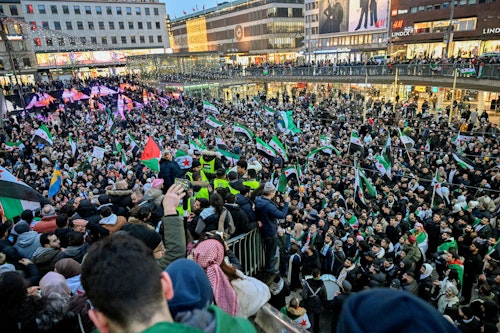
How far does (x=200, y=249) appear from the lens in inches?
123

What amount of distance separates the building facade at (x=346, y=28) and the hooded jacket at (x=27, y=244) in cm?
4775

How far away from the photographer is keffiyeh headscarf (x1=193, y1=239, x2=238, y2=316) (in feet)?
9.37

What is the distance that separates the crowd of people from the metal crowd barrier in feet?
0.40

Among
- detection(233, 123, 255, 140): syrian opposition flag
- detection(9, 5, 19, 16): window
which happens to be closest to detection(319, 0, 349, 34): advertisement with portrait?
detection(233, 123, 255, 140): syrian opposition flag

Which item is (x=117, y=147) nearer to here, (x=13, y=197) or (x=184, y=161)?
(x=184, y=161)

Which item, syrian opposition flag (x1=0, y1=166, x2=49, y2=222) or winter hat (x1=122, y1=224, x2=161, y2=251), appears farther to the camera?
syrian opposition flag (x1=0, y1=166, x2=49, y2=222)

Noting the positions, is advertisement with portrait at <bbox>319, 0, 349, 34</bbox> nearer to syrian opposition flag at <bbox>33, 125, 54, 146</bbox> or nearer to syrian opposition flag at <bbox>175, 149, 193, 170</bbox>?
syrian opposition flag at <bbox>33, 125, 54, 146</bbox>

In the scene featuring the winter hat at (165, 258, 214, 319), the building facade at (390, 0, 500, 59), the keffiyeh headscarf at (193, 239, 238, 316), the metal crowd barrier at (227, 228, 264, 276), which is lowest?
the metal crowd barrier at (227, 228, 264, 276)

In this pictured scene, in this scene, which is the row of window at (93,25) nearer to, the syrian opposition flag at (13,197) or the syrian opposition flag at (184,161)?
the syrian opposition flag at (184,161)

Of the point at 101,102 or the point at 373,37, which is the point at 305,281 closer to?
the point at 101,102

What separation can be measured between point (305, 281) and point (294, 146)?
11.0m

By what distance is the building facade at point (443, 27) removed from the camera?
3644 centimetres

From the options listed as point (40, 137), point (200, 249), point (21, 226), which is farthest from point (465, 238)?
point (40, 137)

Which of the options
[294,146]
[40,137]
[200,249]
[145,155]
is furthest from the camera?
[294,146]
